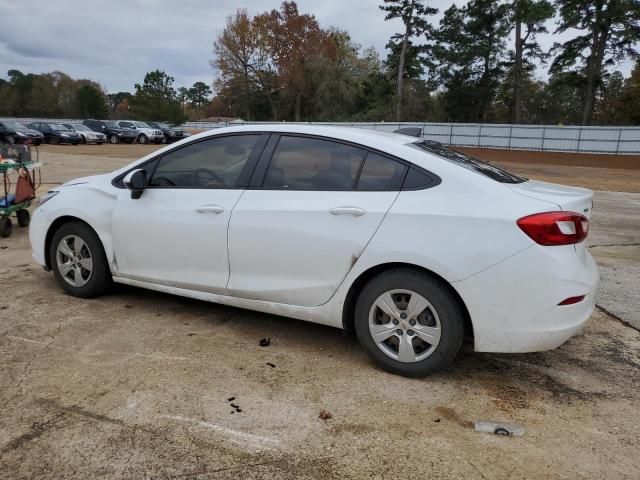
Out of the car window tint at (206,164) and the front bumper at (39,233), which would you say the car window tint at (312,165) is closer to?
the car window tint at (206,164)

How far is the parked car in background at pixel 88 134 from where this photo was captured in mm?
34438

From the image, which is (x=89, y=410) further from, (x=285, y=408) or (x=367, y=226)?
(x=367, y=226)

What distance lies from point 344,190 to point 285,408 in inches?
55.4

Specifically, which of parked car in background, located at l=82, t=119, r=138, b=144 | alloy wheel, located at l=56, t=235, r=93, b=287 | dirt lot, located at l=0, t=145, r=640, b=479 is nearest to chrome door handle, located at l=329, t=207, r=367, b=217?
dirt lot, located at l=0, t=145, r=640, b=479

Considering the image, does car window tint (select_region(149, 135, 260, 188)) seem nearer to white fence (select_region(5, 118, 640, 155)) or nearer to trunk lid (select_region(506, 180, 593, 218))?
trunk lid (select_region(506, 180, 593, 218))

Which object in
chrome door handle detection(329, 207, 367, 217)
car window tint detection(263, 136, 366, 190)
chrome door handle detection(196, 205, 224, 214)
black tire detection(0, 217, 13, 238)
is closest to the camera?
chrome door handle detection(329, 207, 367, 217)

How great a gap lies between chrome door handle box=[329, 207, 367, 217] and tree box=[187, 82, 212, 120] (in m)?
111

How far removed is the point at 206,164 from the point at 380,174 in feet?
4.72

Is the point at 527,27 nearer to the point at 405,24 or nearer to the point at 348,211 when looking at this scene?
the point at 405,24

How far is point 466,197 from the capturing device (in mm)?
3084

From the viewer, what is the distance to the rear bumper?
290cm

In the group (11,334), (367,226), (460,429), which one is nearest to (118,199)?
(11,334)

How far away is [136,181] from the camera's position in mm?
4020

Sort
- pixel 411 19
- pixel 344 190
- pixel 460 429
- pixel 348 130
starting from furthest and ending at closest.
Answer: pixel 411 19, pixel 348 130, pixel 344 190, pixel 460 429
